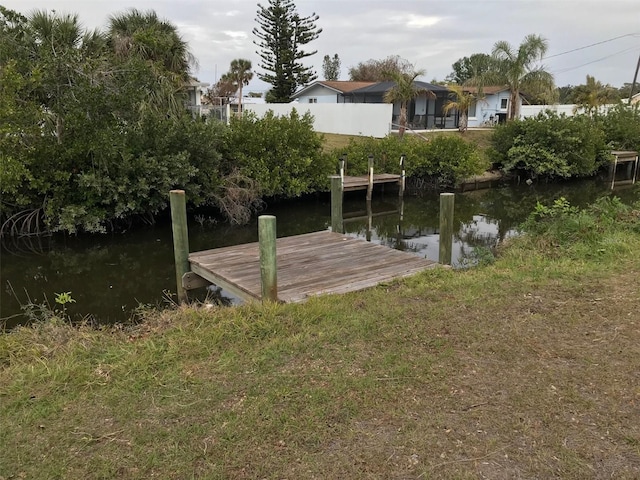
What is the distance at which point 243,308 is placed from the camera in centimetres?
510

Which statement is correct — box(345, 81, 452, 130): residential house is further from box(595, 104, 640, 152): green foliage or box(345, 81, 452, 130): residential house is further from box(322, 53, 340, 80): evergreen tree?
box(322, 53, 340, 80): evergreen tree

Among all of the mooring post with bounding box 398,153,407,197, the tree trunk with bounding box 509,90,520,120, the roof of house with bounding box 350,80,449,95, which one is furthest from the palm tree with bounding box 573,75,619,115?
the mooring post with bounding box 398,153,407,197

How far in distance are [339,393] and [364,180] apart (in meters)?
14.1

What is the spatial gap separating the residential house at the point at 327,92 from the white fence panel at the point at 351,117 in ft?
17.1

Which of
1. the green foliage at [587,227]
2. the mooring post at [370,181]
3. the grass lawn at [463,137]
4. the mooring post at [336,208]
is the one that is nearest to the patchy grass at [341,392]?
the green foliage at [587,227]

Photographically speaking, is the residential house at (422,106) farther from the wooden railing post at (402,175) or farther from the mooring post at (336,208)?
the mooring post at (336,208)

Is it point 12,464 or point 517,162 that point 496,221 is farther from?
point 12,464

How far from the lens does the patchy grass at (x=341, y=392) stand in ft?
9.08

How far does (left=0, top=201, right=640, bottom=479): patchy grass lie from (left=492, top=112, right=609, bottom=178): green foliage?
17.6 m

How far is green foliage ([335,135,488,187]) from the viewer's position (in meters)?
18.5

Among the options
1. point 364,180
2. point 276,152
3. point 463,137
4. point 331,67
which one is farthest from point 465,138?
point 331,67

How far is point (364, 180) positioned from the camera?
17.2 m

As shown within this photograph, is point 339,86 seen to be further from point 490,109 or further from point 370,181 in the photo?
point 370,181

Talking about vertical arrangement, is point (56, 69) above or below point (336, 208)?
above
